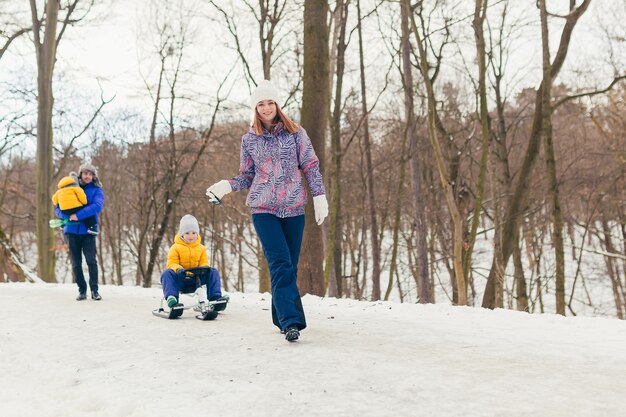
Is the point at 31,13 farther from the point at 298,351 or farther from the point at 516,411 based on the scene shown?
the point at 516,411

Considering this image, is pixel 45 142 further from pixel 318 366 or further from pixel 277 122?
pixel 318 366

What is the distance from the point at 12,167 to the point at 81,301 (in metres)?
27.8

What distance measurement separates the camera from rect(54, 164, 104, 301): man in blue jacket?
7.00 m

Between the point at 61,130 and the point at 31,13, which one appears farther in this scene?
the point at 61,130

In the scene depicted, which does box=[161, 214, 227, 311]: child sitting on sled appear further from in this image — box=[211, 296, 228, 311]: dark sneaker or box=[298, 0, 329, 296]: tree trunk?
box=[298, 0, 329, 296]: tree trunk

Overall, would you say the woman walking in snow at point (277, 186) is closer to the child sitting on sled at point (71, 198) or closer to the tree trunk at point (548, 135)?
the child sitting on sled at point (71, 198)

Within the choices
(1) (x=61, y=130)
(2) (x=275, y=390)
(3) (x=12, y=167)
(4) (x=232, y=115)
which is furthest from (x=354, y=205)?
(2) (x=275, y=390)

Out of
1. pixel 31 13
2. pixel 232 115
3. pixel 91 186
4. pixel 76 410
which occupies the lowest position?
pixel 76 410

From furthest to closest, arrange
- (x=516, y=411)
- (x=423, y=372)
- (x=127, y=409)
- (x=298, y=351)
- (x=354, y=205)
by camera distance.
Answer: (x=354, y=205), (x=298, y=351), (x=423, y=372), (x=127, y=409), (x=516, y=411)

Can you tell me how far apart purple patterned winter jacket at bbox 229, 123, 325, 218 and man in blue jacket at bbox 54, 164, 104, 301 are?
347 cm

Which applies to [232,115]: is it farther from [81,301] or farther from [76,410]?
[76,410]

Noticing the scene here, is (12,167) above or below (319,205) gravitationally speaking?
above

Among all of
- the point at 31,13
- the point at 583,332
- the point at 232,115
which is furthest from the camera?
the point at 232,115

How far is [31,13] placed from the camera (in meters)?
14.8
